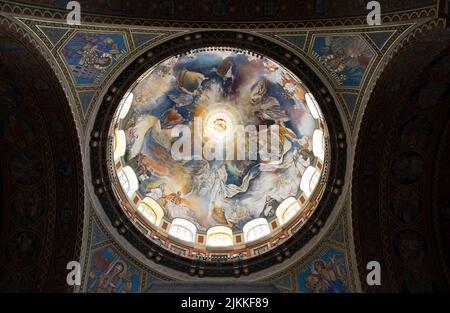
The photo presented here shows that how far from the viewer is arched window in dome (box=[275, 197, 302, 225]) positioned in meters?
24.1

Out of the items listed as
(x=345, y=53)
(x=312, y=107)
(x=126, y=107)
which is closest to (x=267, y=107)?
(x=312, y=107)

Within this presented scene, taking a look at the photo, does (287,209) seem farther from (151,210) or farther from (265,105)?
(151,210)

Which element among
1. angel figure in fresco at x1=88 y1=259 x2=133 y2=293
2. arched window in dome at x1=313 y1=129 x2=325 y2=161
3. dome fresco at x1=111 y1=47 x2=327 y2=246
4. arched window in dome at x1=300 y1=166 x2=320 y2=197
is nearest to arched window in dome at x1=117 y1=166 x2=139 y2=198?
dome fresco at x1=111 y1=47 x2=327 y2=246

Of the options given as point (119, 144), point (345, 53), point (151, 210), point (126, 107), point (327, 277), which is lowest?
point (327, 277)

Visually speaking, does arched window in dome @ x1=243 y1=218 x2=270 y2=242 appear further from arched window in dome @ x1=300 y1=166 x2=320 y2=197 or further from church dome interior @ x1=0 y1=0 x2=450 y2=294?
arched window in dome @ x1=300 y1=166 x2=320 y2=197

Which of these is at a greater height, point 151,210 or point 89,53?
point 89,53

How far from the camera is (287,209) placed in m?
24.7

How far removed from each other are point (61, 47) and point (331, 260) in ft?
37.4

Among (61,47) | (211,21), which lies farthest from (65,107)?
(211,21)

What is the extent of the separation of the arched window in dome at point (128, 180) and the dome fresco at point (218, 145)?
0.14 feet

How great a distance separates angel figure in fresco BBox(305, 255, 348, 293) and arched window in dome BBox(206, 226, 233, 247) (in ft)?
12.6

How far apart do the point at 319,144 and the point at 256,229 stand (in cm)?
432

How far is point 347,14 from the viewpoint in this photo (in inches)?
650

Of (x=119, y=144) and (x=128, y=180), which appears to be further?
(x=128, y=180)
